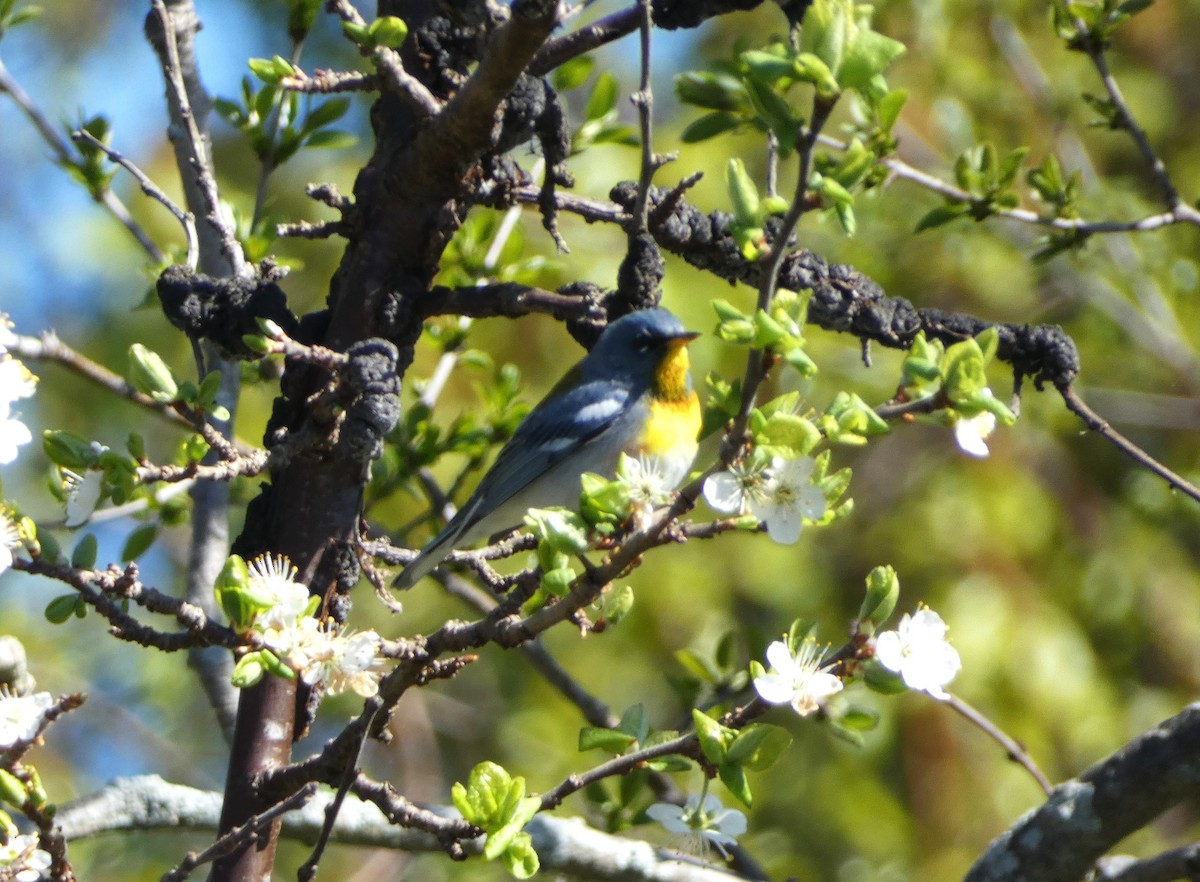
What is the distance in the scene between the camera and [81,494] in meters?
1.70

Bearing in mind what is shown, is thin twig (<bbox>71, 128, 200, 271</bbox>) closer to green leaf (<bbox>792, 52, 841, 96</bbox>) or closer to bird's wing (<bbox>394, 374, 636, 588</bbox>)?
bird's wing (<bbox>394, 374, 636, 588</bbox>)

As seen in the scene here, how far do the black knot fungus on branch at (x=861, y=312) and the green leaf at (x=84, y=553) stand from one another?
912 millimetres

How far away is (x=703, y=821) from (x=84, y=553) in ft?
2.90

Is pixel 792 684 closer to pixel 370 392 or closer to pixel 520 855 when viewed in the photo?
pixel 520 855

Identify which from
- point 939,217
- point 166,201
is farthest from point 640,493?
point 939,217

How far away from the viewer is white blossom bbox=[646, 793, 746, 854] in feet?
5.69

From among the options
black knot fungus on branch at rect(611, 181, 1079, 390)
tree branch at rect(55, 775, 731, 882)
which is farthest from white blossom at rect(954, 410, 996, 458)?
tree branch at rect(55, 775, 731, 882)

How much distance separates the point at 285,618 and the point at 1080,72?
4478 mm

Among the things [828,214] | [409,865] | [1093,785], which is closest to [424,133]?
[828,214]

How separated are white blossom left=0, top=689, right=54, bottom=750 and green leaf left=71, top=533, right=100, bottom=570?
0.55 ft

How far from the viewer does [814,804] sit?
15.5 ft

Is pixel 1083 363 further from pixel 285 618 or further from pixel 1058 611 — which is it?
pixel 285 618

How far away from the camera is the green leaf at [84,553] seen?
5.19 ft

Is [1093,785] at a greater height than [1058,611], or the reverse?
[1058,611]
